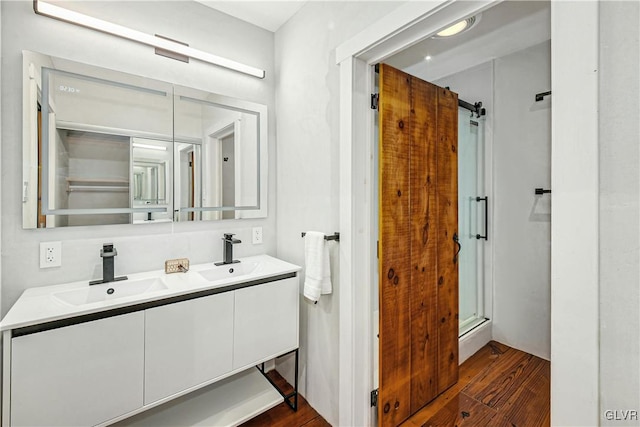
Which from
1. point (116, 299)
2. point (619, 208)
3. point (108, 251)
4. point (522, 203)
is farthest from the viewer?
point (522, 203)

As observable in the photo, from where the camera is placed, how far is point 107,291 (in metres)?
1.45

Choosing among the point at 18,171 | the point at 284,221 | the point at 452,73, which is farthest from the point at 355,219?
the point at 452,73

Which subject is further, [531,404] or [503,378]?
[503,378]

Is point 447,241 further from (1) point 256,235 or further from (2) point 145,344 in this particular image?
(2) point 145,344

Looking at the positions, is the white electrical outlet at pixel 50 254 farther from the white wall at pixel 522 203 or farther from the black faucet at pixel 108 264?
the white wall at pixel 522 203

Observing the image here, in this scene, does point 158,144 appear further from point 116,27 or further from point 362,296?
point 362,296

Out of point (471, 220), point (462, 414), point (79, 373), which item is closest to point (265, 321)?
point (79, 373)

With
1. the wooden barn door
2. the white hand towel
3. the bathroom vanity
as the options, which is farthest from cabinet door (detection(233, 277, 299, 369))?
the wooden barn door

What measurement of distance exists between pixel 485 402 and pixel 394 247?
127 centimetres

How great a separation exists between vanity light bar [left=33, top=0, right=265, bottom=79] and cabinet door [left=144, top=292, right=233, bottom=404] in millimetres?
1479

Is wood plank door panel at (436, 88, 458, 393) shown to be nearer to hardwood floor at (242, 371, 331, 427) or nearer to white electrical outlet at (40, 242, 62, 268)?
hardwood floor at (242, 371, 331, 427)

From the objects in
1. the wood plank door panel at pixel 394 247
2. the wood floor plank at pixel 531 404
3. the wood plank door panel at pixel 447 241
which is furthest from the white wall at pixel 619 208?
the wood floor plank at pixel 531 404

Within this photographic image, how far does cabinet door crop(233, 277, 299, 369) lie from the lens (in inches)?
60.7

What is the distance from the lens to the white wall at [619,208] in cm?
76
